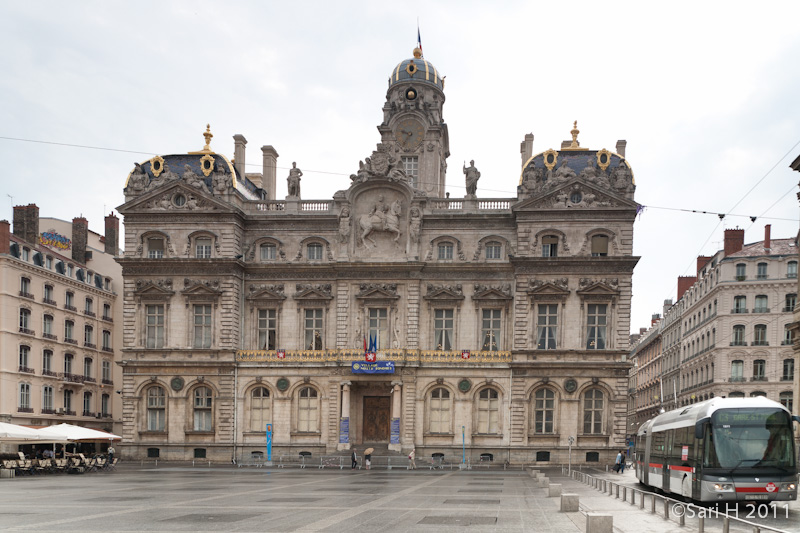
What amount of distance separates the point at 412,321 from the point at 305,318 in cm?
804

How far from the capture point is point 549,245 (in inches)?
2314

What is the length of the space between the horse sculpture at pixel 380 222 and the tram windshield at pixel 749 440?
35.9 m

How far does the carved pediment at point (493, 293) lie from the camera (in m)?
58.9

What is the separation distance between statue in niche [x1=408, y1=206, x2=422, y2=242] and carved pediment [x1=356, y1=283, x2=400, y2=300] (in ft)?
12.4

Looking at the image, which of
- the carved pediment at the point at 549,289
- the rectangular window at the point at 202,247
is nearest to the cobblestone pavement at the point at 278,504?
the carved pediment at the point at 549,289

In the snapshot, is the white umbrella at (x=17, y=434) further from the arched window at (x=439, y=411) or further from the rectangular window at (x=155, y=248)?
the arched window at (x=439, y=411)

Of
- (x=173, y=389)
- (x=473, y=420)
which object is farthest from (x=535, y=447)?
(x=173, y=389)

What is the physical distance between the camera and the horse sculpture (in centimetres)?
6003

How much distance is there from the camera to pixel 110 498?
29891mm

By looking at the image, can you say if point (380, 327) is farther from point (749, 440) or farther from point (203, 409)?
point (749, 440)

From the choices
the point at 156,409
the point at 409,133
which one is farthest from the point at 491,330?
the point at 156,409

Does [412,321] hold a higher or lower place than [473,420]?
higher

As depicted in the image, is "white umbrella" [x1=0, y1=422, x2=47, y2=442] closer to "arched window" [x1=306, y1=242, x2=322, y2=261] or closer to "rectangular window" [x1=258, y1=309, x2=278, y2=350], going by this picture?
"rectangular window" [x1=258, y1=309, x2=278, y2=350]

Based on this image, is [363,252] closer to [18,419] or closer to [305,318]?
[305,318]
